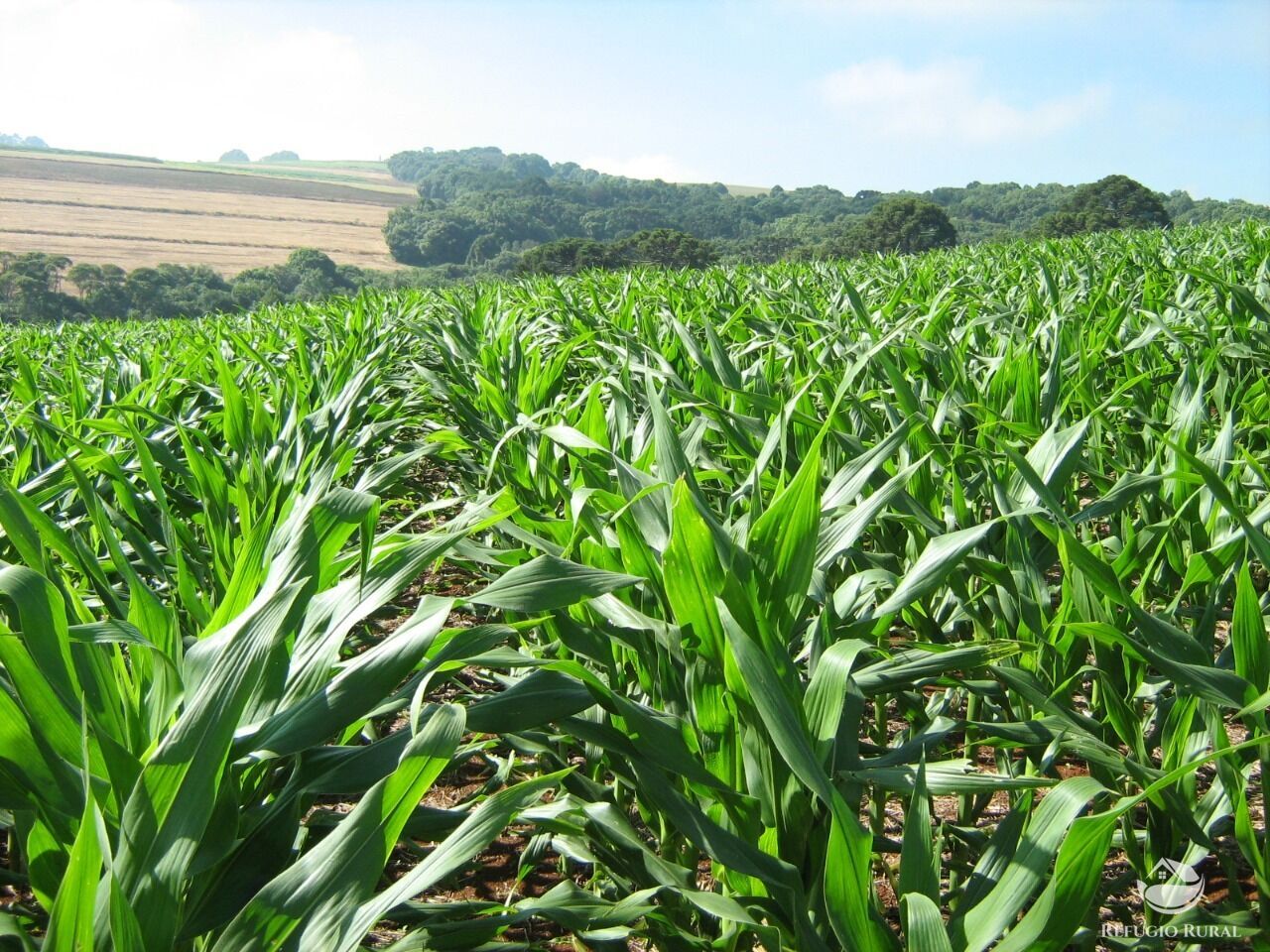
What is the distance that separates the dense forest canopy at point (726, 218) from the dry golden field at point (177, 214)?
3767 millimetres

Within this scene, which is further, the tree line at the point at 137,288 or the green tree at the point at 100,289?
the tree line at the point at 137,288

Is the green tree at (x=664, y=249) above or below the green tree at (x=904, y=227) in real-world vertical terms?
below

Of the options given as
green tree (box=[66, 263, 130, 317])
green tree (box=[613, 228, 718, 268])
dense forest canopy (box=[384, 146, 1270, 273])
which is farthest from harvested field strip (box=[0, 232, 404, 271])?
green tree (box=[613, 228, 718, 268])

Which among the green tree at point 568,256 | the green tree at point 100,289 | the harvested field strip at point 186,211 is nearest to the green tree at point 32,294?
the green tree at point 100,289

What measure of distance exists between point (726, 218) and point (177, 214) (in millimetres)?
31538

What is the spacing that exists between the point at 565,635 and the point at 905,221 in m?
38.4

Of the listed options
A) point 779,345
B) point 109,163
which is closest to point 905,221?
point 779,345

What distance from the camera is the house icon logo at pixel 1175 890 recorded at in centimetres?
93

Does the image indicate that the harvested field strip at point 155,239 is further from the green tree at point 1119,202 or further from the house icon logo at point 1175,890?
the house icon logo at point 1175,890

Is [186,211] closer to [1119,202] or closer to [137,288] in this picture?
[137,288]

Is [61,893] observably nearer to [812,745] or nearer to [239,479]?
[812,745]

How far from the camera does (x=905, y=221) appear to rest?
3638cm

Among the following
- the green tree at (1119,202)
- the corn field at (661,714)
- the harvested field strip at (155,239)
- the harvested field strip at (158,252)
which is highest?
the green tree at (1119,202)

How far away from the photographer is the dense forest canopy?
117 feet
